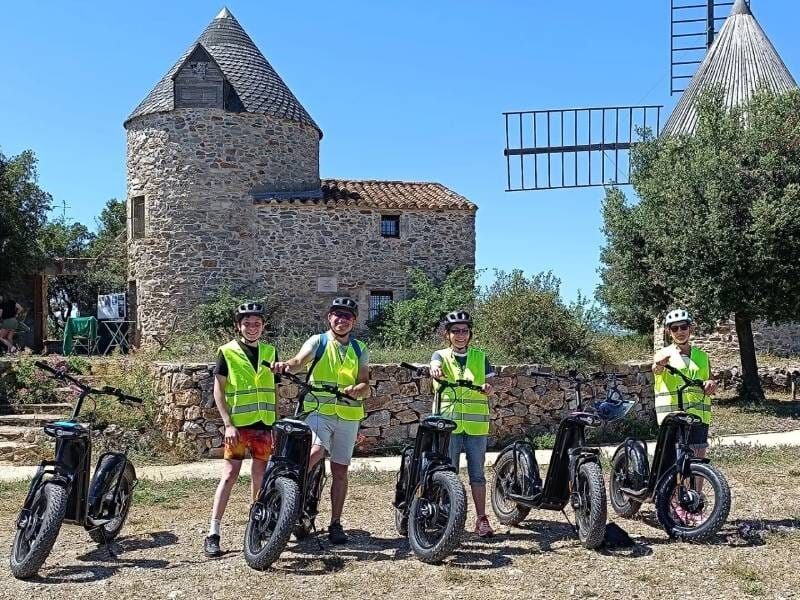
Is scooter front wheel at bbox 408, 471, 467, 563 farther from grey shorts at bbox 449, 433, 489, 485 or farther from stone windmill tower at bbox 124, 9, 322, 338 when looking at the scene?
stone windmill tower at bbox 124, 9, 322, 338

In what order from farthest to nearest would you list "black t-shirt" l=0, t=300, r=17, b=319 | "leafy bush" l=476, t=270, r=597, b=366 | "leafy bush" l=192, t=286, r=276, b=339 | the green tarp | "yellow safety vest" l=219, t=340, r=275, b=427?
the green tarp < "leafy bush" l=192, t=286, r=276, b=339 < "black t-shirt" l=0, t=300, r=17, b=319 < "leafy bush" l=476, t=270, r=597, b=366 < "yellow safety vest" l=219, t=340, r=275, b=427

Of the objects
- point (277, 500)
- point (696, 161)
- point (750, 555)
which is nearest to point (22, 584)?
point (277, 500)

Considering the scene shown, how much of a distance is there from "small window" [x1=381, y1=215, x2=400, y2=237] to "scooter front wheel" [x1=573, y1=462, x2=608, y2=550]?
15.0m

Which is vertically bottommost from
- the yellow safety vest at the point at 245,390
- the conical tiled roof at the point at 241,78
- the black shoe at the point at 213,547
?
the black shoe at the point at 213,547

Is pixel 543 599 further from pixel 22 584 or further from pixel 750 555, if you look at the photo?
pixel 22 584

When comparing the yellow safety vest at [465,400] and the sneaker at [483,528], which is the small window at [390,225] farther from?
the sneaker at [483,528]

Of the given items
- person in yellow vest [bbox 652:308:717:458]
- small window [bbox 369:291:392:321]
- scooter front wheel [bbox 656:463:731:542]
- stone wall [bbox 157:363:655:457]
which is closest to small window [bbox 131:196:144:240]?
small window [bbox 369:291:392:321]

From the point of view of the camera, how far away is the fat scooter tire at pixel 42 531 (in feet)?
16.7

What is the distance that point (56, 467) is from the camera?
18.0ft

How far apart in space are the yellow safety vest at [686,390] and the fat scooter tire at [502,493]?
1.16 metres

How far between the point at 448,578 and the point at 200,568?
1666 mm

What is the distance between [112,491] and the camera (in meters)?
5.96

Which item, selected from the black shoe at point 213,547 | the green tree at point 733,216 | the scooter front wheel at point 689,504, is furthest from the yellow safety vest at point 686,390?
the green tree at point 733,216

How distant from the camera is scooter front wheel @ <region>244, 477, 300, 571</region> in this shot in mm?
5145
